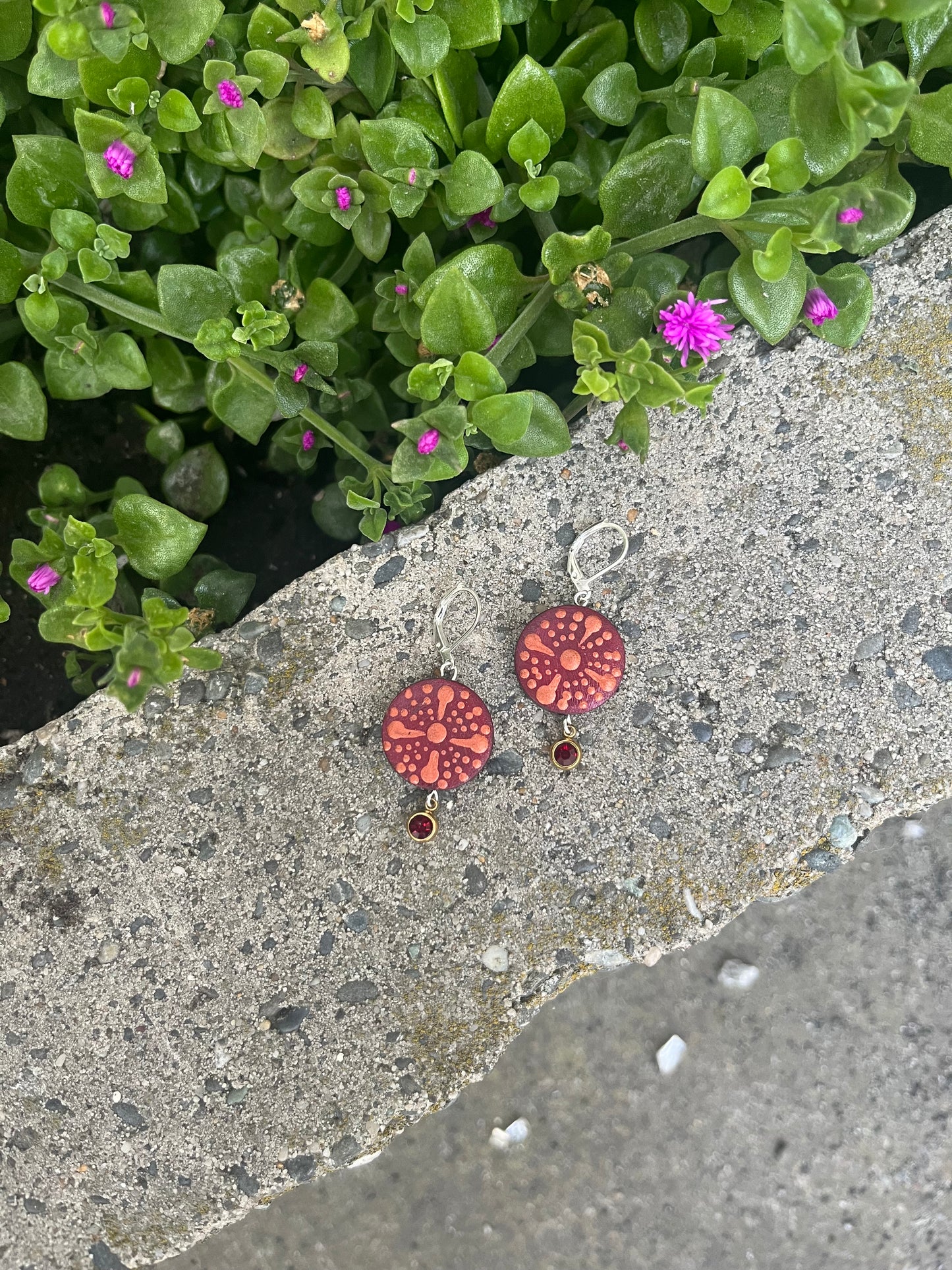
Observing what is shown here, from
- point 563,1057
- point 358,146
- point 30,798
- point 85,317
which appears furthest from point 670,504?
point 563,1057

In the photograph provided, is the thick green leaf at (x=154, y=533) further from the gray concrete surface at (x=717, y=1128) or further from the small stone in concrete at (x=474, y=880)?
the gray concrete surface at (x=717, y=1128)

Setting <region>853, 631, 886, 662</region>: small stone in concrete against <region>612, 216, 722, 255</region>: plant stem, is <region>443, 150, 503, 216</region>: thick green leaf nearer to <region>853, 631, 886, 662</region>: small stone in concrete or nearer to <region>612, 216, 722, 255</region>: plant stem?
<region>612, 216, 722, 255</region>: plant stem

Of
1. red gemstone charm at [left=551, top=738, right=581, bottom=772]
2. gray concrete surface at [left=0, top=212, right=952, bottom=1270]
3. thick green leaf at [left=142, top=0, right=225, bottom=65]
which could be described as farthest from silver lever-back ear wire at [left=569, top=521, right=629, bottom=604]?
thick green leaf at [left=142, top=0, right=225, bottom=65]

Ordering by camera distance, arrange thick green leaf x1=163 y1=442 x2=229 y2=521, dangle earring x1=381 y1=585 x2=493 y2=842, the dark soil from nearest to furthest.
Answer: dangle earring x1=381 y1=585 x2=493 y2=842 < thick green leaf x1=163 y1=442 x2=229 y2=521 < the dark soil

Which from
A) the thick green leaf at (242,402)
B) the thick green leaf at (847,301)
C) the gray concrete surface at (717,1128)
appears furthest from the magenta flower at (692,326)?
the gray concrete surface at (717,1128)

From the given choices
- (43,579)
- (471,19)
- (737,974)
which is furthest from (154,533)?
(737,974)

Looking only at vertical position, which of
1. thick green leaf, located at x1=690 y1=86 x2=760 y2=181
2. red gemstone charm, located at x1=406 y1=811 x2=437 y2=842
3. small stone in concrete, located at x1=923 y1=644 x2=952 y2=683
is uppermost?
thick green leaf, located at x1=690 y1=86 x2=760 y2=181
